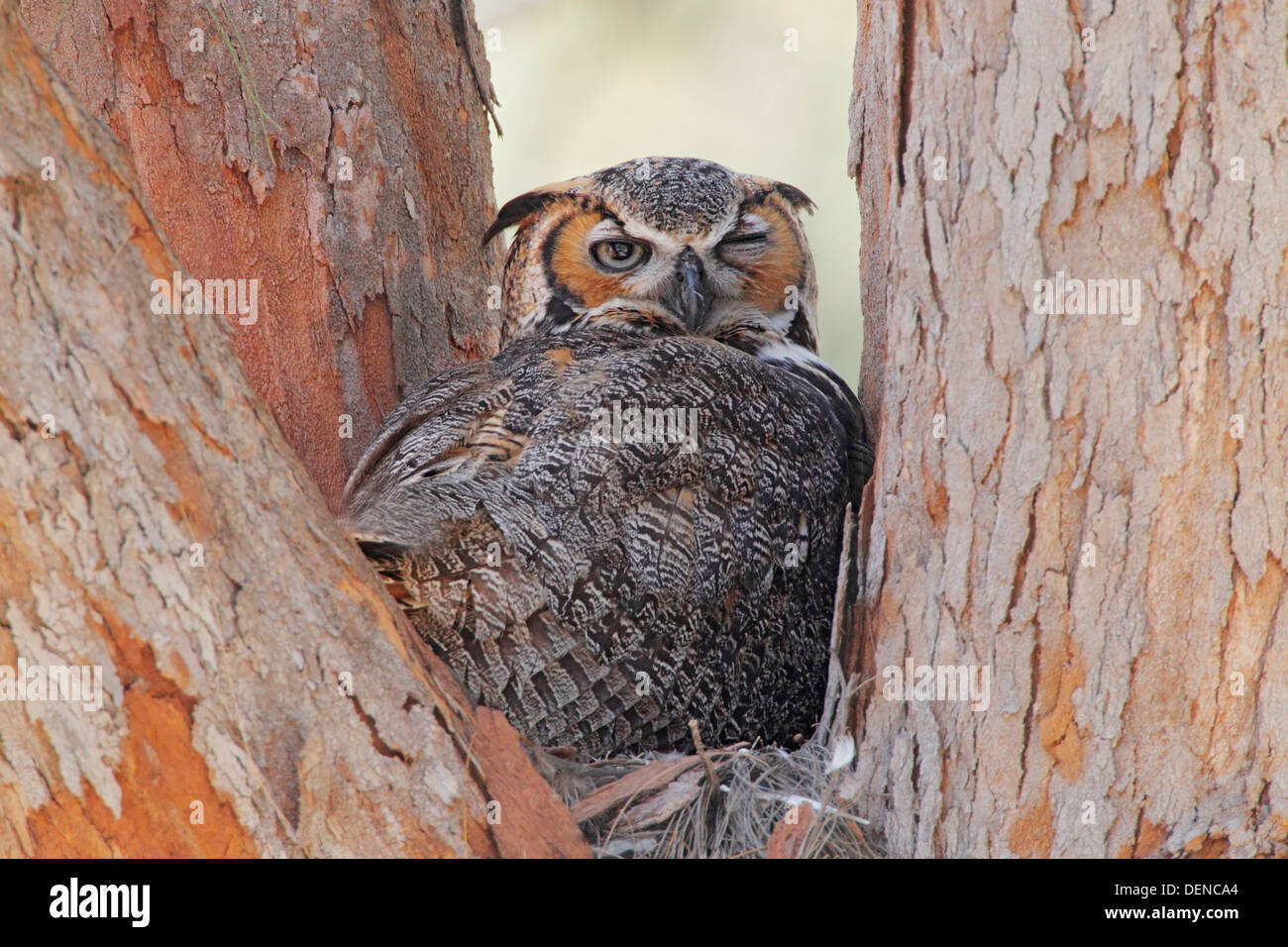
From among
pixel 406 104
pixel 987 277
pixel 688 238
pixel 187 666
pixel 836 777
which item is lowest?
Result: pixel 836 777

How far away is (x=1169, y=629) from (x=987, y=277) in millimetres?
541

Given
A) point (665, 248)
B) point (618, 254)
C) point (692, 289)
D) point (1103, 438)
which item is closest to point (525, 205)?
point (618, 254)

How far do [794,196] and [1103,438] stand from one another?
5.55ft

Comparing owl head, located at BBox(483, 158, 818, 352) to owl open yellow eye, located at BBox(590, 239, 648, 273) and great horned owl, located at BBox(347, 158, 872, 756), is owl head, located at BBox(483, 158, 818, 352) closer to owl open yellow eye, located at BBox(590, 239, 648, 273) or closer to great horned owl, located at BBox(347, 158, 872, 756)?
owl open yellow eye, located at BBox(590, 239, 648, 273)

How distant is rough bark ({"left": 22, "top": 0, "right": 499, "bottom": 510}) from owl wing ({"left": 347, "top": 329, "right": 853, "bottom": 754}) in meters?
0.53

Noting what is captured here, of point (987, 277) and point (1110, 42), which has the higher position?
point (1110, 42)

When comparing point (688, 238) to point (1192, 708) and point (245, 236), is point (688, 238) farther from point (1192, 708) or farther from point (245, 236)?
point (1192, 708)

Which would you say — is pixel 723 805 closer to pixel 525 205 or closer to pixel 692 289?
pixel 692 289

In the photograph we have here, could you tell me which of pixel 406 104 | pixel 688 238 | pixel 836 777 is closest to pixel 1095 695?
pixel 836 777

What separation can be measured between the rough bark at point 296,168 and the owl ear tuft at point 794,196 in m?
0.90

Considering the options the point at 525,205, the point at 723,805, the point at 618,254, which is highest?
the point at 525,205

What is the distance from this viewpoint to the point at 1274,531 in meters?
1.60

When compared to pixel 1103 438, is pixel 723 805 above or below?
below

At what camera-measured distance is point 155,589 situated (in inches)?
56.1
